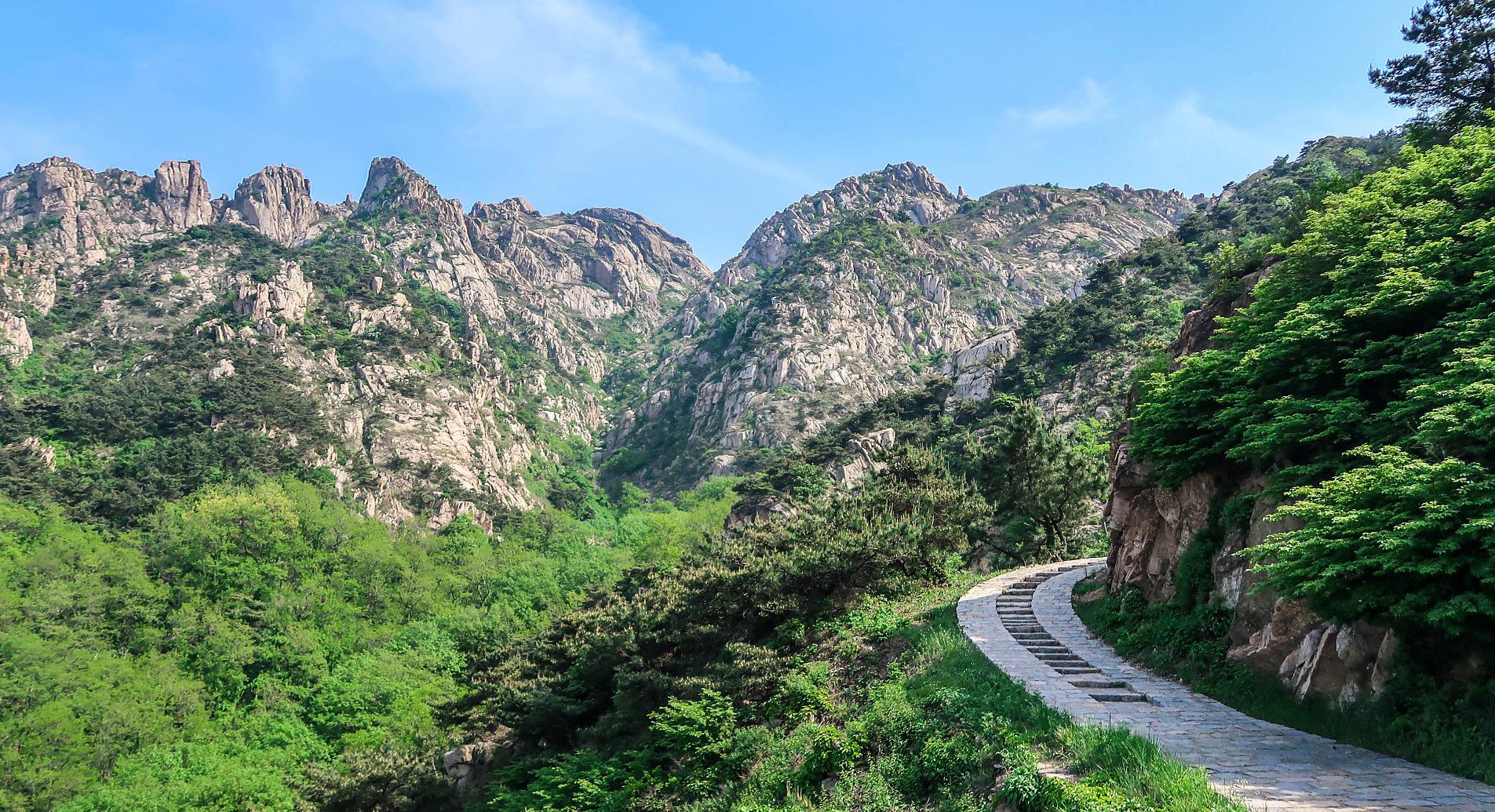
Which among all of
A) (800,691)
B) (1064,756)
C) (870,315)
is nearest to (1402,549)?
(1064,756)

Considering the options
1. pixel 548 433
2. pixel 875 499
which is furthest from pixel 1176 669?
pixel 548 433

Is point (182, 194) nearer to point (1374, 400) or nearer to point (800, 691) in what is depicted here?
point (800, 691)

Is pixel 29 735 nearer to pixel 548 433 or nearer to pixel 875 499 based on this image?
pixel 875 499

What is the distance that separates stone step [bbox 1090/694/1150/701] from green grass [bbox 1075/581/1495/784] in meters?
0.92

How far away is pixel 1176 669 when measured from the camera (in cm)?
1080

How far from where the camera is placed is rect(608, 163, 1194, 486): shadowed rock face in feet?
302

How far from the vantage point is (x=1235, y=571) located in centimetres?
1064

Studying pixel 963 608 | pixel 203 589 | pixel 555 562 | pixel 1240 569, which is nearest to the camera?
pixel 1240 569

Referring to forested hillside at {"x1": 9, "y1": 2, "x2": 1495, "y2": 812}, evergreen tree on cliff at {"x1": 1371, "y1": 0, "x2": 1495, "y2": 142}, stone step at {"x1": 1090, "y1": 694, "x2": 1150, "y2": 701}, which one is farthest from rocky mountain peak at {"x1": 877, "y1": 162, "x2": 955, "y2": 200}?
stone step at {"x1": 1090, "y1": 694, "x2": 1150, "y2": 701}

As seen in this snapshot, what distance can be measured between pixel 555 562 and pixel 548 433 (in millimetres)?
51287

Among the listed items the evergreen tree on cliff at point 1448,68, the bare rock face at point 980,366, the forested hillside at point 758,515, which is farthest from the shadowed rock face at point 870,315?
the evergreen tree on cliff at point 1448,68

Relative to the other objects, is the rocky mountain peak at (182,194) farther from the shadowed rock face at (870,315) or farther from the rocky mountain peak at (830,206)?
the rocky mountain peak at (830,206)

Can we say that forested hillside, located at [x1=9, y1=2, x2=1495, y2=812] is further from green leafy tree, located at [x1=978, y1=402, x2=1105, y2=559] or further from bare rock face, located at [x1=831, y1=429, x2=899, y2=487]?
bare rock face, located at [x1=831, y1=429, x2=899, y2=487]

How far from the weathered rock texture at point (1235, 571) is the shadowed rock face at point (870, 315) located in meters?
48.5
